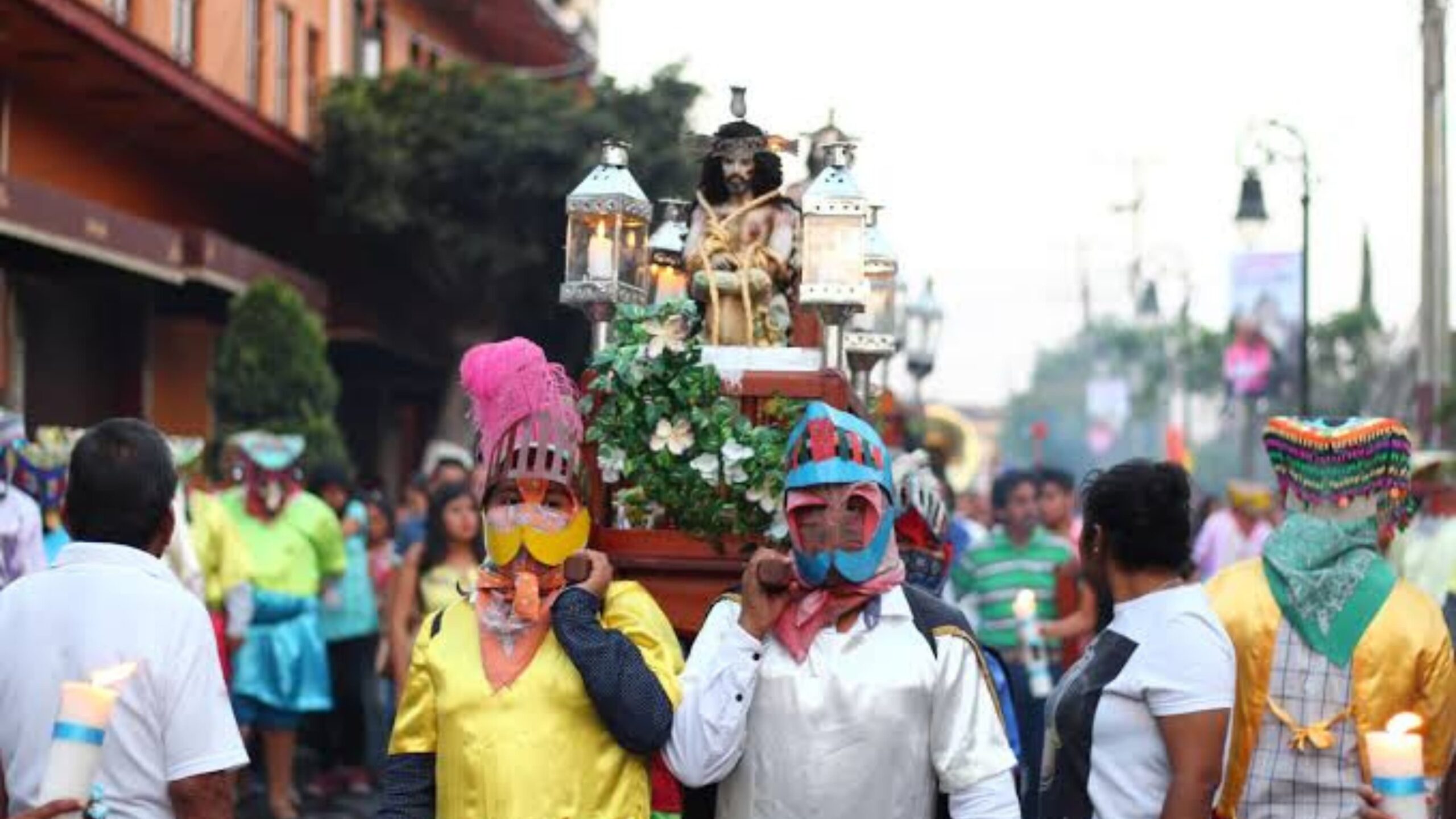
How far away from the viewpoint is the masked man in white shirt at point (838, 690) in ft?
18.0

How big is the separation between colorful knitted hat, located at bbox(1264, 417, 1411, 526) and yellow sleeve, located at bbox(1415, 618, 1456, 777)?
42 centimetres

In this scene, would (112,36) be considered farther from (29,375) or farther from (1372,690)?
(1372,690)

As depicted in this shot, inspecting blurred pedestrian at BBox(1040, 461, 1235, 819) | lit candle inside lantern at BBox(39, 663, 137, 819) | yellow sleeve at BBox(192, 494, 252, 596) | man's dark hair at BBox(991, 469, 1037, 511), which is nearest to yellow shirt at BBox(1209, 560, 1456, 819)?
blurred pedestrian at BBox(1040, 461, 1235, 819)

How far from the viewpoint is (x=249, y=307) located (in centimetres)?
2270

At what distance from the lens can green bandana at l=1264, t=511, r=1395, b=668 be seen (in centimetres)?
659

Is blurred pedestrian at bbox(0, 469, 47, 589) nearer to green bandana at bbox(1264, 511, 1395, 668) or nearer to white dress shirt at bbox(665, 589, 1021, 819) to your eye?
white dress shirt at bbox(665, 589, 1021, 819)

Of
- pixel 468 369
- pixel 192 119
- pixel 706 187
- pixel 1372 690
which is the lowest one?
pixel 1372 690

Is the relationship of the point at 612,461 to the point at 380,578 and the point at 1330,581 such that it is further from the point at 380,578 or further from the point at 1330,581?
the point at 380,578

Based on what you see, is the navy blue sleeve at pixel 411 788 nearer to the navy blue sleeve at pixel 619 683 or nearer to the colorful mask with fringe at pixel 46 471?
the navy blue sleeve at pixel 619 683

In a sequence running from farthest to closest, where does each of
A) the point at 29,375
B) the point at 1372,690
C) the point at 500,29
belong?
1. the point at 500,29
2. the point at 29,375
3. the point at 1372,690

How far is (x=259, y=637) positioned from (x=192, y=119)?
11011mm

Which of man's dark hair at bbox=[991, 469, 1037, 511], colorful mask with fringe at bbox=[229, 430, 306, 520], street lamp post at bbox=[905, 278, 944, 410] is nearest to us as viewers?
man's dark hair at bbox=[991, 469, 1037, 511]

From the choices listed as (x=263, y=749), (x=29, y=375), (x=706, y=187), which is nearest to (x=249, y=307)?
(x=29, y=375)

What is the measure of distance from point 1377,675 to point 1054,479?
6.64 meters
